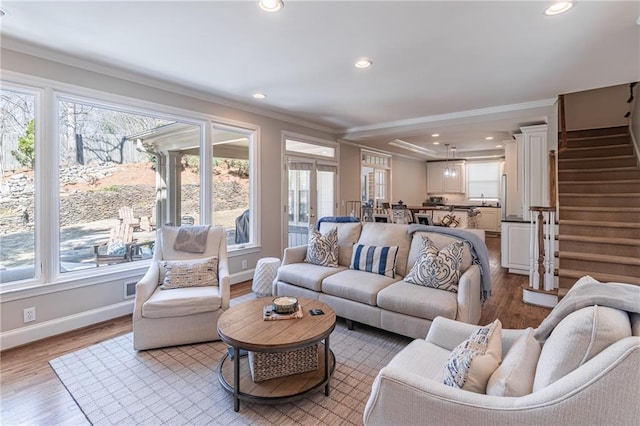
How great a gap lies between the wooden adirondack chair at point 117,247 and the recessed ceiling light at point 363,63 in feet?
10.5

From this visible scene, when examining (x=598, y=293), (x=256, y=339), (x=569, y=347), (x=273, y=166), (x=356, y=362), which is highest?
(x=273, y=166)

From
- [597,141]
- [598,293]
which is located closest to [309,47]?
[598,293]

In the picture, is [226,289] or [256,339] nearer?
[256,339]

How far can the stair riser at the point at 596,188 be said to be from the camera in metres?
4.48

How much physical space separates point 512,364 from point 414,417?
421 mm

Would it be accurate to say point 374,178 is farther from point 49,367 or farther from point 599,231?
point 49,367

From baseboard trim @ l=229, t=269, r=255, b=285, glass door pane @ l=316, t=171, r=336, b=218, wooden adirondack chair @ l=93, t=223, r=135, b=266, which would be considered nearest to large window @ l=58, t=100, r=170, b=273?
wooden adirondack chair @ l=93, t=223, r=135, b=266

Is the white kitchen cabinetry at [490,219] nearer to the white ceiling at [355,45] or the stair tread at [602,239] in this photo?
the white ceiling at [355,45]

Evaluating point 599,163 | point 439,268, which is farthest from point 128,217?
point 599,163

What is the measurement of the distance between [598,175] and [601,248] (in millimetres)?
1894

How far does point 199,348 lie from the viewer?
2.72m

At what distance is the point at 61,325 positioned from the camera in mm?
3035

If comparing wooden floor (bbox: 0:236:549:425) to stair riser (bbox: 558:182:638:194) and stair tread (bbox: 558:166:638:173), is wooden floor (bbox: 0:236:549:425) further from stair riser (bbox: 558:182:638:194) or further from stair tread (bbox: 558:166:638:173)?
stair tread (bbox: 558:166:638:173)

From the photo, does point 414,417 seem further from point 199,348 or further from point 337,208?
Answer: point 337,208
